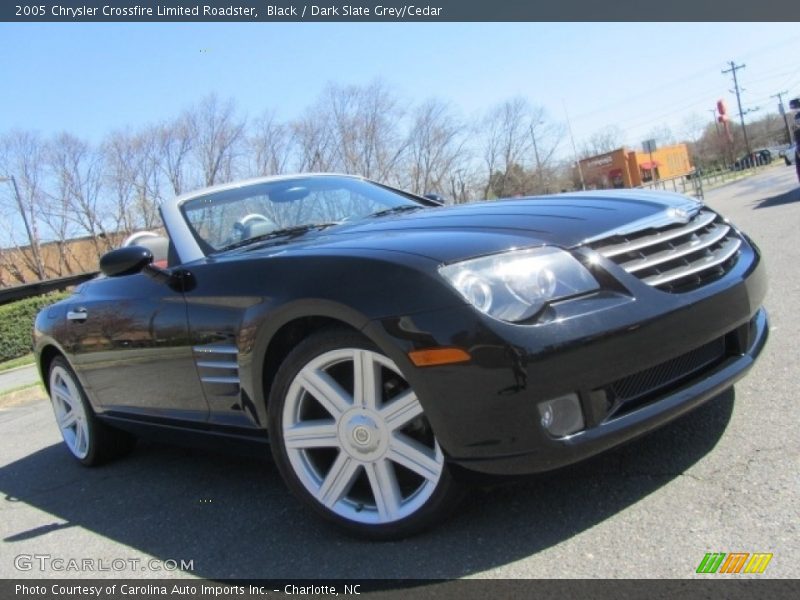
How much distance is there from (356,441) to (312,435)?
0.19 m

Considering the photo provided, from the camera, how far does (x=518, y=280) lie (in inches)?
88.6

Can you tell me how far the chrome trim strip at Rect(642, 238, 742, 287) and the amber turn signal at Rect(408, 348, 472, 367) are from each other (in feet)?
2.33

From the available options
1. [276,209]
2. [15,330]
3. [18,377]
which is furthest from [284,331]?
[15,330]

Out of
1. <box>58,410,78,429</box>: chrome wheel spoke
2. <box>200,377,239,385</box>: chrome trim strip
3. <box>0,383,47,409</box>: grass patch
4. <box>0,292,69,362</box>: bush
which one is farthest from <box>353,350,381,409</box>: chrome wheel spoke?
<box>0,292,69,362</box>: bush

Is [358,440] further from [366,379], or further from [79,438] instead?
[79,438]

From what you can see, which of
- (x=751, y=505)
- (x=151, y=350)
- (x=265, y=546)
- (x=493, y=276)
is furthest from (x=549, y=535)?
(x=151, y=350)

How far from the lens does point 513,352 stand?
2123 millimetres

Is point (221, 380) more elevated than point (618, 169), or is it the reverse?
point (618, 169)

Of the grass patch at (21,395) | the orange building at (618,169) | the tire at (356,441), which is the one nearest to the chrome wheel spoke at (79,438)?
the tire at (356,441)

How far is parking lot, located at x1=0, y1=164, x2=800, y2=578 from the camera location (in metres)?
2.21

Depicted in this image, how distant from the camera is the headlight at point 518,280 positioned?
220 centimetres

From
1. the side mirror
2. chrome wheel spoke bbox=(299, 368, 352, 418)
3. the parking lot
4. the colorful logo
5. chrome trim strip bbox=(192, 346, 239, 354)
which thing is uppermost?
the side mirror

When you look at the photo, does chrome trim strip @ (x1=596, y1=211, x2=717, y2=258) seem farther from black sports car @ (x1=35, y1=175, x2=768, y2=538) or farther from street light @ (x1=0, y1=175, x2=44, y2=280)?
street light @ (x1=0, y1=175, x2=44, y2=280)

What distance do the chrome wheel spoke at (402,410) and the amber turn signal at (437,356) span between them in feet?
0.50
